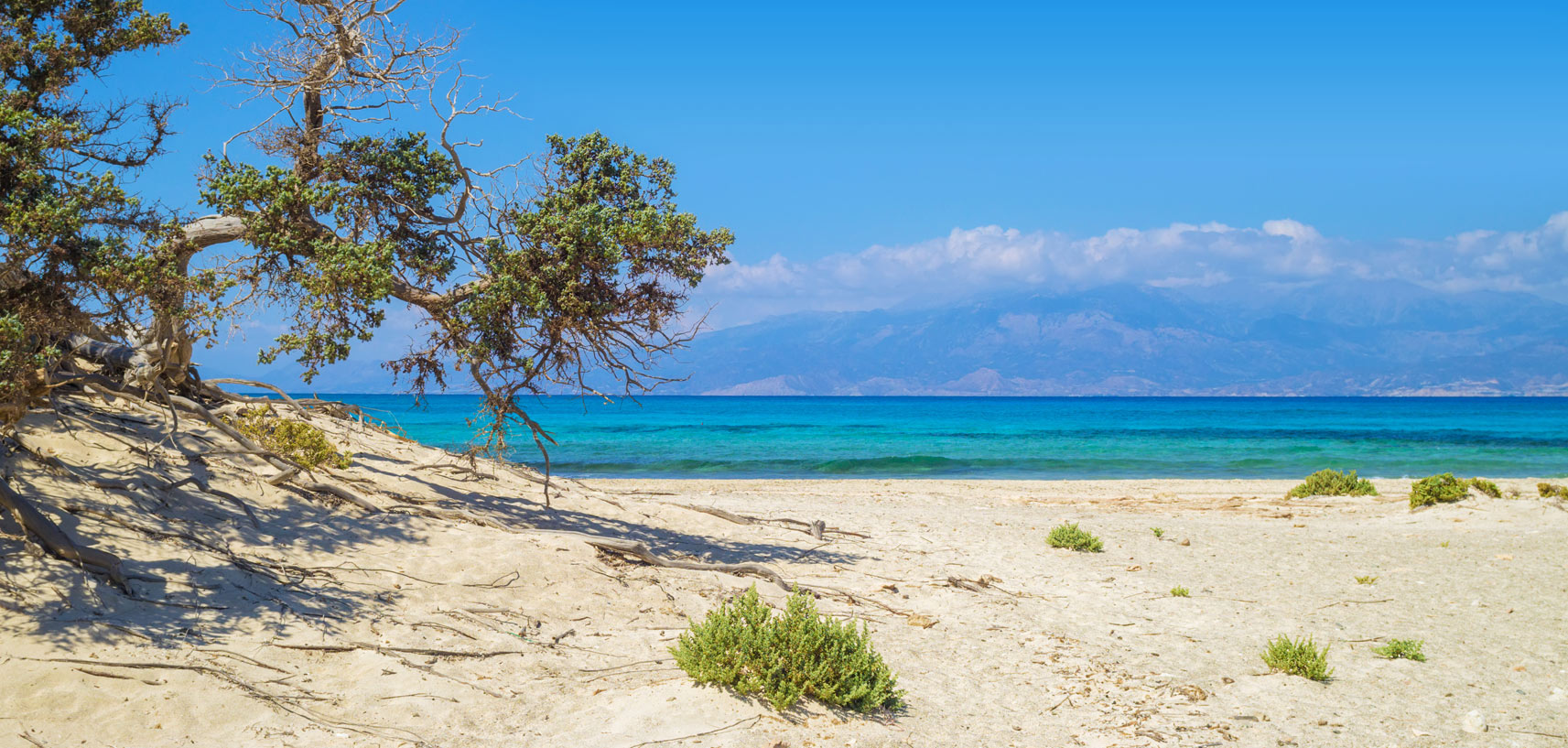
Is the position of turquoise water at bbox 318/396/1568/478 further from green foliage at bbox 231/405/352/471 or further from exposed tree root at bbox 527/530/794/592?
exposed tree root at bbox 527/530/794/592

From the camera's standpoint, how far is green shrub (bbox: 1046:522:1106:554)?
1470 cm

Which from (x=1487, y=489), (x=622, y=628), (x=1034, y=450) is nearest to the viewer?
(x=622, y=628)

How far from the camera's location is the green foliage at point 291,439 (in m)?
11.8

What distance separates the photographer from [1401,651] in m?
8.89

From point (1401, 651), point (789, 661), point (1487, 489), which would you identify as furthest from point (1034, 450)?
point (789, 661)

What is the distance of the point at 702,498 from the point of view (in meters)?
20.4

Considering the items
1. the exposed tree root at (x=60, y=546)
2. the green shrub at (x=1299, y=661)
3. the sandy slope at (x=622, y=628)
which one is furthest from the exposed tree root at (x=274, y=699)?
the green shrub at (x=1299, y=661)

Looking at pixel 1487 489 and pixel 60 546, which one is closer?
pixel 60 546

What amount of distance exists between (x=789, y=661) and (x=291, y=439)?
8.71m

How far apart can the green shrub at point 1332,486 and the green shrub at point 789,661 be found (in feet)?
63.4

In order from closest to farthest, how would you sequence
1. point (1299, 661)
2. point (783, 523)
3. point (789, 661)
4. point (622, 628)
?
1. point (789, 661)
2. point (1299, 661)
3. point (622, 628)
4. point (783, 523)

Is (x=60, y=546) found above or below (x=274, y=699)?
above

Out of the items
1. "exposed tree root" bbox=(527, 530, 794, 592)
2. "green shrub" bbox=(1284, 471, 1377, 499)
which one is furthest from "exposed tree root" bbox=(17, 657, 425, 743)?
"green shrub" bbox=(1284, 471, 1377, 499)

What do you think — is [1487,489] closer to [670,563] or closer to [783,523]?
[783,523]
